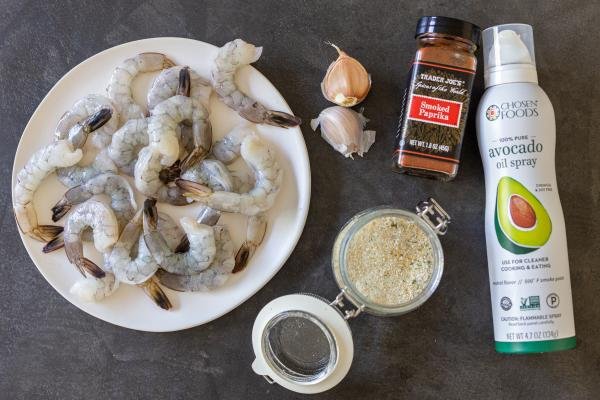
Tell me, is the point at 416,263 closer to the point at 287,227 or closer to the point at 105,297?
the point at 287,227

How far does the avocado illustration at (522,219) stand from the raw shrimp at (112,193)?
676mm

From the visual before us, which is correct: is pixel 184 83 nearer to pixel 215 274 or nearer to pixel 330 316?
pixel 215 274

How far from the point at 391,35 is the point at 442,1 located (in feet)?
0.39

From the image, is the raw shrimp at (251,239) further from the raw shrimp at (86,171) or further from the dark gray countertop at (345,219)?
the raw shrimp at (86,171)

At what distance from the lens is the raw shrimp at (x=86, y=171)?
1.10m

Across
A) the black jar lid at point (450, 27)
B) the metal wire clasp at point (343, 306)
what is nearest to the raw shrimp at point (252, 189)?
the metal wire clasp at point (343, 306)

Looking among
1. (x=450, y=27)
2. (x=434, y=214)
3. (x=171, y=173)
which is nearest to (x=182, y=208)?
(x=171, y=173)

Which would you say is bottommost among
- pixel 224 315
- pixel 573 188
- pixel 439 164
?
pixel 224 315

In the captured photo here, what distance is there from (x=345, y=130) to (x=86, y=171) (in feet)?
1.60

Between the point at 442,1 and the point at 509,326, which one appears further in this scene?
the point at 442,1

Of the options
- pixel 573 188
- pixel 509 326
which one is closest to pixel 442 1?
pixel 573 188

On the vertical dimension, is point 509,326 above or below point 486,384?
above

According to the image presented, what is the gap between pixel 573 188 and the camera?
45.0 inches

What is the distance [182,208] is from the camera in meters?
1.12
